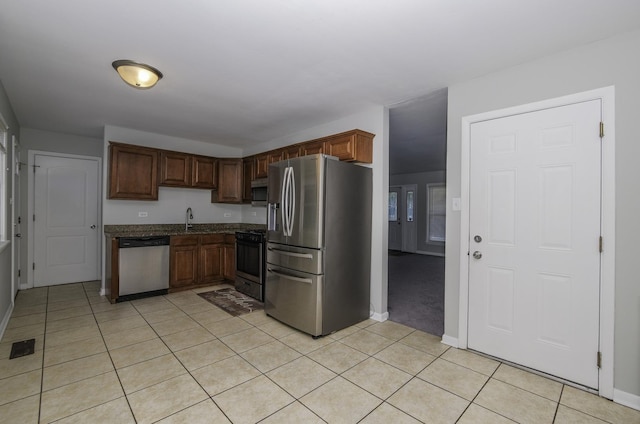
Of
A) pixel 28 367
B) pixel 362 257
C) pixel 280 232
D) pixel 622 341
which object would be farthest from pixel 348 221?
pixel 28 367

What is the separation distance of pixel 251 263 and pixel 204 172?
1.98 metres

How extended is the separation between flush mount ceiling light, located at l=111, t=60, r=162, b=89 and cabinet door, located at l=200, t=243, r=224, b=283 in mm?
2783

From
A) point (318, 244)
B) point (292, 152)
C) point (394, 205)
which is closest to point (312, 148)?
point (292, 152)

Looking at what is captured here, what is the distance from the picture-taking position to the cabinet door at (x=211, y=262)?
4.79 meters

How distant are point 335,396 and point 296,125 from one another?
3405 millimetres

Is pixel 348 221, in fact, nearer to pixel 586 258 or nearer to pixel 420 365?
pixel 420 365

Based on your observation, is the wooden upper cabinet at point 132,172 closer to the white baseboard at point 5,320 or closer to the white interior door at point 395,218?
the white baseboard at point 5,320

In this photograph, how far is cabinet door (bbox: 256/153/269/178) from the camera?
15.7 feet

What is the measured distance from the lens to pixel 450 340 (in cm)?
284

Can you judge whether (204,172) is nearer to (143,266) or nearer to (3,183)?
(143,266)

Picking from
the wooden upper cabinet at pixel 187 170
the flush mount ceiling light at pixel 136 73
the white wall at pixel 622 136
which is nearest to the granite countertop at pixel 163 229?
the wooden upper cabinet at pixel 187 170

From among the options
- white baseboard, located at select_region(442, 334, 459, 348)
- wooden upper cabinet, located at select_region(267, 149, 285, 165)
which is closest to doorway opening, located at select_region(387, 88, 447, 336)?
white baseboard, located at select_region(442, 334, 459, 348)

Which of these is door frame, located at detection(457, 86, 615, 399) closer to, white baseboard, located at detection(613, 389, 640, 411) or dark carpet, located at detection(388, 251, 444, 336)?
white baseboard, located at detection(613, 389, 640, 411)

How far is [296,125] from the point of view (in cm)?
428
